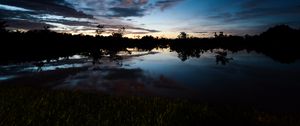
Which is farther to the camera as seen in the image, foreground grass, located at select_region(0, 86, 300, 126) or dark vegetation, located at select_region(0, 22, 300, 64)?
dark vegetation, located at select_region(0, 22, 300, 64)

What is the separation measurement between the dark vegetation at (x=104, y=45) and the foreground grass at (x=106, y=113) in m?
36.9

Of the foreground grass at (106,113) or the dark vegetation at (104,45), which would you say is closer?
the foreground grass at (106,113)

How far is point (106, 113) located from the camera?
36.4 ft

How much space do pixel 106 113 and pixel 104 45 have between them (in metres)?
122

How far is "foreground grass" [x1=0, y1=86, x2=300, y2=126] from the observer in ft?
32.8

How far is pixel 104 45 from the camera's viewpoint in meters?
Result: 132

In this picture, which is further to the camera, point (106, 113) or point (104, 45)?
point (104, 45)

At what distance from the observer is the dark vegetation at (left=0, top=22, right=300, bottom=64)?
200 feet

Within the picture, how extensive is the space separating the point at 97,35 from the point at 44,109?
171 metres

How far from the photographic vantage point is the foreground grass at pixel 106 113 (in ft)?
32.8

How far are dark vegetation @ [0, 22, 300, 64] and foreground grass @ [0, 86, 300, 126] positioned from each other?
36.9m

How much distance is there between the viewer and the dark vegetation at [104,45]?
61094mm

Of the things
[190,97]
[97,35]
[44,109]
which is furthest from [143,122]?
[97,35]

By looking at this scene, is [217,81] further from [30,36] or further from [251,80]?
[30,36]
